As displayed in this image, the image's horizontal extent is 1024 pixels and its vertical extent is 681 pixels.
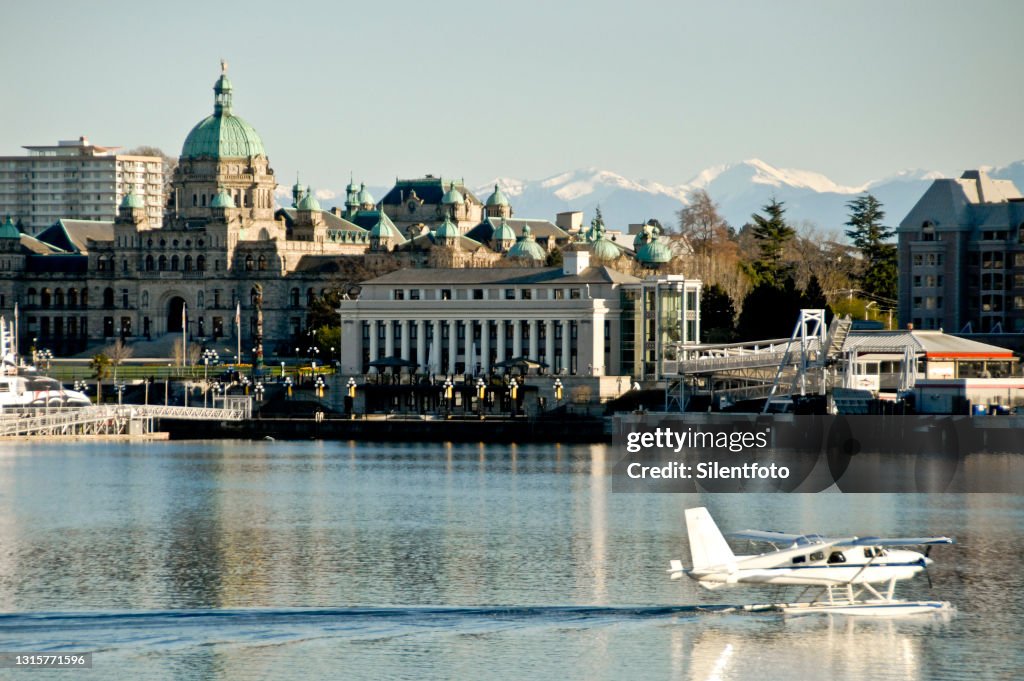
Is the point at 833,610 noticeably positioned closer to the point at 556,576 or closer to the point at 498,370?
the point at 556,576

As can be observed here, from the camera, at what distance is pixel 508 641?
54.2 m

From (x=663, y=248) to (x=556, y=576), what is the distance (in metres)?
114

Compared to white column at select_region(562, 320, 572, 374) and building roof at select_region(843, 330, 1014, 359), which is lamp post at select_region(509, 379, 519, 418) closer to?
white column at select_region(562, 320, 572, 374)

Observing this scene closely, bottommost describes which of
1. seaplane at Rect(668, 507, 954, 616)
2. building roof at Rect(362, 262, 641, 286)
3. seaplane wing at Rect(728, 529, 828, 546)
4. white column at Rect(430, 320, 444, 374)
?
seaplane at Rect(668, 507, 954, 616)

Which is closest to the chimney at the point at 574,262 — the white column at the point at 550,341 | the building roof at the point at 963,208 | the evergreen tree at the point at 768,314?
the white column at the point at 550,341

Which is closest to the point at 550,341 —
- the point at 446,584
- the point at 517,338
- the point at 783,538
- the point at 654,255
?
the point at 517,338

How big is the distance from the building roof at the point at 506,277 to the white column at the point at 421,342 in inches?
133

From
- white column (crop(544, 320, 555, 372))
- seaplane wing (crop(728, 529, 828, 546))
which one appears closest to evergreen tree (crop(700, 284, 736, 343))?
white column (crop(544, 320, 555, 372))

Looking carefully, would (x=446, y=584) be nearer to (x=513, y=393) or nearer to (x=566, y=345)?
(x=513, y=393)

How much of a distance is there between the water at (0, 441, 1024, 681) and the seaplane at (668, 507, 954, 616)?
0.65 meters

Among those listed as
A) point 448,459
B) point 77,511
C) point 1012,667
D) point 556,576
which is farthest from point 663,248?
point 1012,667

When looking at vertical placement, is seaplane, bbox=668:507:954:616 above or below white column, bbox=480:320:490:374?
below

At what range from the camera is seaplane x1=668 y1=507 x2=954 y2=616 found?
55.4m

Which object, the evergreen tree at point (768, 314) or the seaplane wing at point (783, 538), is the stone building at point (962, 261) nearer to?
the evergreen tree at point (768, 314)
